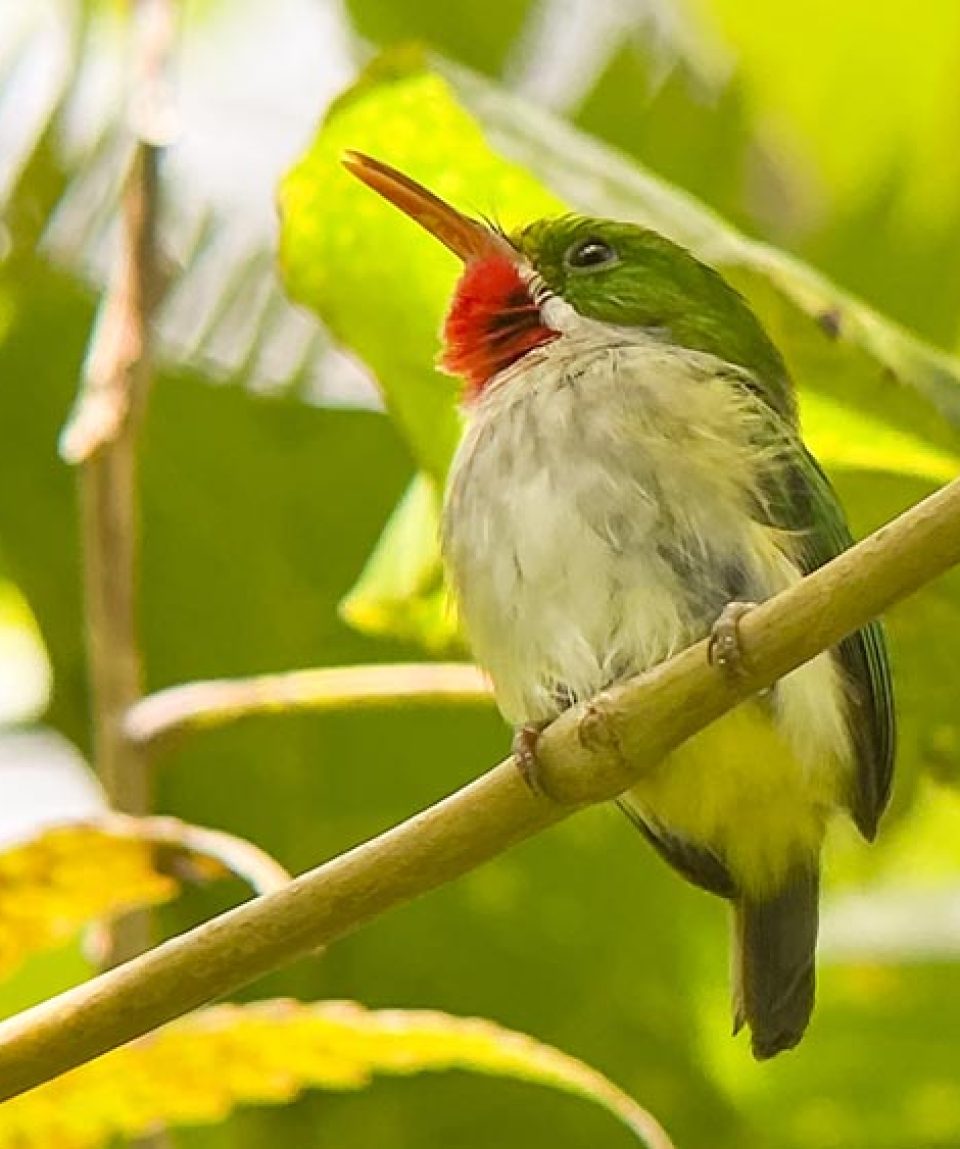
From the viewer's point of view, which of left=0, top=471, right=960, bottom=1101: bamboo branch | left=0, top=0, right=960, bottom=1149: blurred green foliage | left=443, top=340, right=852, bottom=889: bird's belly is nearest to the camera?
left=0, top=471, right=960, bottom=1101: bamboo branch

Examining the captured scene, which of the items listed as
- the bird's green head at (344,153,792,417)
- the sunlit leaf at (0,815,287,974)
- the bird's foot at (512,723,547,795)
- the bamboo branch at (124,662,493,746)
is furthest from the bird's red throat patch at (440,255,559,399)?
the bird's foot at (512,723,547,795)

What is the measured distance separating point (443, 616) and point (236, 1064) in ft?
1.63

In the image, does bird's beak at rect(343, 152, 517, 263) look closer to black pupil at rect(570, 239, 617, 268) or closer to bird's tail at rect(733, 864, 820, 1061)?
black pupil at rect(570, 239, 617, 268)

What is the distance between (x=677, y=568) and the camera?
1.34 metres

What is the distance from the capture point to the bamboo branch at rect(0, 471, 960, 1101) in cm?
86

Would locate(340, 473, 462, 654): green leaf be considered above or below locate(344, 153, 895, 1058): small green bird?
below

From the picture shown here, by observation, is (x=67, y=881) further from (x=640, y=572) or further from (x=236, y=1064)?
(x=640, y=572)

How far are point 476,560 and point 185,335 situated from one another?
0.55 meters

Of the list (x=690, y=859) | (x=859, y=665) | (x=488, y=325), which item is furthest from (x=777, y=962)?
(x=488, y=325)

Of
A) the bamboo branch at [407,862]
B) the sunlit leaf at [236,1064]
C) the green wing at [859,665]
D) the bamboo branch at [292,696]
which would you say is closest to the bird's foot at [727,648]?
the bamboo branch at [407,862]

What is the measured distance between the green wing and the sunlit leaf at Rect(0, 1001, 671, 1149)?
0.30 metres

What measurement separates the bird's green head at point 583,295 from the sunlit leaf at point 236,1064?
536 mm

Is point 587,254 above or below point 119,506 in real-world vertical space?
above

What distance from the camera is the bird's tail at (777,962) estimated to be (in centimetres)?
141
